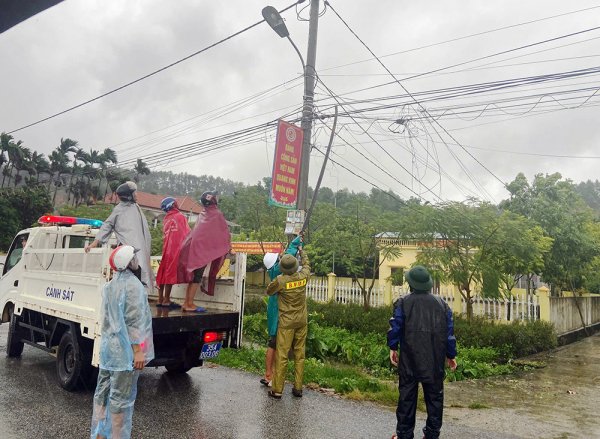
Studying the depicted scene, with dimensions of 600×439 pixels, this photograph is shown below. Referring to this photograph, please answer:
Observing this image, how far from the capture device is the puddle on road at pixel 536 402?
491cm

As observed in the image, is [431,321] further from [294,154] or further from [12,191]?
[12,191]

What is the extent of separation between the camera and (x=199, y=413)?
4734 millimetres

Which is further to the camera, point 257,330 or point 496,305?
point 496,305

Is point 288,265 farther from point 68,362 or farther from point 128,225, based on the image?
point 68,362

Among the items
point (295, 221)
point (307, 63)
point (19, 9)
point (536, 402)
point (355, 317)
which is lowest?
point (536, 402)

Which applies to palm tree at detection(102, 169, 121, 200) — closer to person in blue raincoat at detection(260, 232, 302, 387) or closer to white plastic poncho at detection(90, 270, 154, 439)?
person in blue raincoat at detection(260, 232, 302, 387)

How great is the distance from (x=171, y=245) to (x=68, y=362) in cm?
186

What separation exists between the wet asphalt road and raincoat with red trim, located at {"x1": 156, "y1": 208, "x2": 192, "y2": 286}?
4.68ft

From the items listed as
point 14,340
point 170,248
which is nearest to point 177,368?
point 170,248

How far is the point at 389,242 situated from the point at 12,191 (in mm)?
28349

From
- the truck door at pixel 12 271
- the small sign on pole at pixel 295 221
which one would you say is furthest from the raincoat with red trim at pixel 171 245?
the truck door at pixel 12 271

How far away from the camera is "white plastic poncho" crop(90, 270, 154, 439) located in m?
3.32

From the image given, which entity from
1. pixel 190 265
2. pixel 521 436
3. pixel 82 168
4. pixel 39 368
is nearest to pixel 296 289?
pixel 190 265

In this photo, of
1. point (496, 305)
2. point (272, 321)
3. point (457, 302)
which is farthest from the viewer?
point (457, 302)
